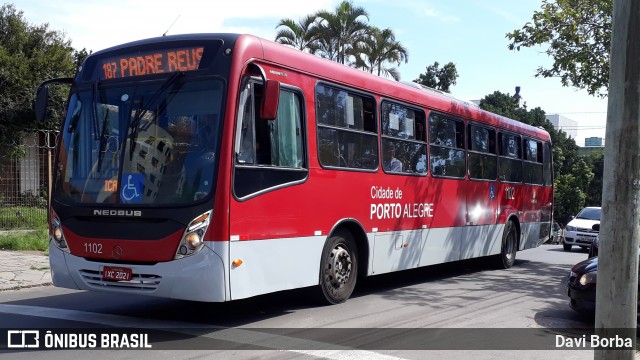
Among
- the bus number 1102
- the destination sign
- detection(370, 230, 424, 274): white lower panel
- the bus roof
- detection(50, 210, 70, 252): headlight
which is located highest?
the bus roof

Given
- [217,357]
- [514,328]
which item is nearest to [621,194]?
[514,328]

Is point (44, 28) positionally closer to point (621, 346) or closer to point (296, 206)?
point (296, 206)

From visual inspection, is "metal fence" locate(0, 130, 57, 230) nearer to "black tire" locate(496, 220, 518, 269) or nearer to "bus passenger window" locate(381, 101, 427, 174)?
"bus passenger window" locate(381, 101, 427, 174)

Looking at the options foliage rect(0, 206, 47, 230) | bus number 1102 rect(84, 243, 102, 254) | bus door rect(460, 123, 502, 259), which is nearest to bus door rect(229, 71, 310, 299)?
bus number 1102 rect(84, 243, 102, 254)

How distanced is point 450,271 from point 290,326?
7.16m

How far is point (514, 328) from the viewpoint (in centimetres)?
821

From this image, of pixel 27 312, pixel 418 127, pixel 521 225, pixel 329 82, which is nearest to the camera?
pixel 27 312

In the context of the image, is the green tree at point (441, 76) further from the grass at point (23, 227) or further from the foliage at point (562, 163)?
the grass at point (23, 227)

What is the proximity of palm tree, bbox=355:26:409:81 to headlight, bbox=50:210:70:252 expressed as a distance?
22224 mm

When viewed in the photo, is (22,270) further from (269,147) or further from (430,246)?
(430,246)

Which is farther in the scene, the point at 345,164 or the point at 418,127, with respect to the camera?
the point at 418,127

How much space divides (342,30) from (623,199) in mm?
23974

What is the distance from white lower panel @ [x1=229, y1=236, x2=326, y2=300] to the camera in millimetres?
7078

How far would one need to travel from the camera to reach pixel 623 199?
17.4ft
